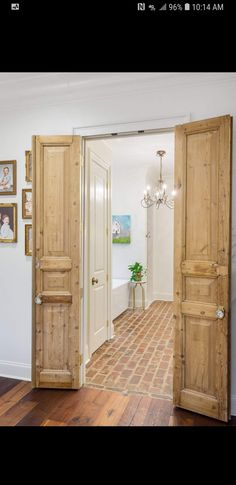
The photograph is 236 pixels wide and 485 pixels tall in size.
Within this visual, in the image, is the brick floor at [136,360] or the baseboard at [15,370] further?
the baseboard at [15,370]

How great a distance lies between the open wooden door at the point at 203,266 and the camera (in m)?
2.11

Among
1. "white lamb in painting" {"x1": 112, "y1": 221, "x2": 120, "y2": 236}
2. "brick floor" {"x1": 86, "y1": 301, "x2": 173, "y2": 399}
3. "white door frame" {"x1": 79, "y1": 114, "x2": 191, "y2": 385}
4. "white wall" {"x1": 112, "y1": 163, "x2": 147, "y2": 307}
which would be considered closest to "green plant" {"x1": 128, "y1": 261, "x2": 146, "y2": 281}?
"white wall" {"x1": 112, "y1": 163, "x2": 147, "y2": 307}

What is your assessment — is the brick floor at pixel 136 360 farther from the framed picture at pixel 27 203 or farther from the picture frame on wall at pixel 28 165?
the picture frame on wall at pixel 28 165

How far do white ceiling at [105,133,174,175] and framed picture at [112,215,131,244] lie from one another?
1143 mm

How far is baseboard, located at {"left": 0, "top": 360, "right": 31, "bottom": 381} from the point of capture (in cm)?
282

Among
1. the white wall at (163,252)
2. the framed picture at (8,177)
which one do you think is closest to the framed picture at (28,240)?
the framed picture at (8,177)

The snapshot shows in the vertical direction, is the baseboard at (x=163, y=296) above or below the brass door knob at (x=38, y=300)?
below

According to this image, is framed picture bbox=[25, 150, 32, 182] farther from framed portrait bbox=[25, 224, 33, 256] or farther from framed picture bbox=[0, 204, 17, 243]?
framed portrait bbox=[25, 224, 33, 256]

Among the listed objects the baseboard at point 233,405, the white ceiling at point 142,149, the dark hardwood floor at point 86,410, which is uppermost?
the white ceiling at point 142,149

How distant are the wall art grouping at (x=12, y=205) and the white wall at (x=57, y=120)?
65 millimetres

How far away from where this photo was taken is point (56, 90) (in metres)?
2.64
